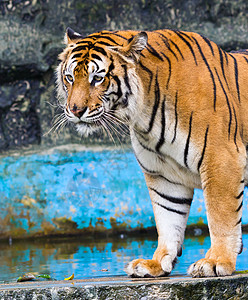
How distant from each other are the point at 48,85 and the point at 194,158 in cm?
366

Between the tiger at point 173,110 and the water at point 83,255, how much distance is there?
1.09 feet

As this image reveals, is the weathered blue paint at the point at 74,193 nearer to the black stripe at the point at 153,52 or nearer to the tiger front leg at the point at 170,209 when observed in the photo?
the tiger front leg at the point at 170,209

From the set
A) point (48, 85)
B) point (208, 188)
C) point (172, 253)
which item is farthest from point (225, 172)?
point (48, 85)

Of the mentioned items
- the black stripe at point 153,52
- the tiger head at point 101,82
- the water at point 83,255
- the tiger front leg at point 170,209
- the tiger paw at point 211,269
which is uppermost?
the black stripe at point 153,52

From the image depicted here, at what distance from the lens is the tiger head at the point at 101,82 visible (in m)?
2.79

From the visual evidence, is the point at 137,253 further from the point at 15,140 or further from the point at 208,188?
the point at 15,140

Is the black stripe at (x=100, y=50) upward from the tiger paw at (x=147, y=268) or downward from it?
upward

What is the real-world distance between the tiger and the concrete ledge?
10.2 inches

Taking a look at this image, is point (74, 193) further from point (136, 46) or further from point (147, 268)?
point (136, 46)

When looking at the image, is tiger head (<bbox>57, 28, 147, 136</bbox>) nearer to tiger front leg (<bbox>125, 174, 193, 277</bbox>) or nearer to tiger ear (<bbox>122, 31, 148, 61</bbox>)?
tiger ear (<bbox>122, 31, 148, 61</bbox>)

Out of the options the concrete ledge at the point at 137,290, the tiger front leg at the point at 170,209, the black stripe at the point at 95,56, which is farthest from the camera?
the tiger front leg at the point at 170,209

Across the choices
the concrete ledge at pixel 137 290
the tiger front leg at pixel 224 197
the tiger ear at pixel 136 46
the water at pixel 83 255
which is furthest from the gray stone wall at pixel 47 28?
the concrete ledge at pixel 137 290

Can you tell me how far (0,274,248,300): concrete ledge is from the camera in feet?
7.69

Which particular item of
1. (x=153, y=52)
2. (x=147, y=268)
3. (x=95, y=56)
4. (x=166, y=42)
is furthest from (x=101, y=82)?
(x=147, y=268)
